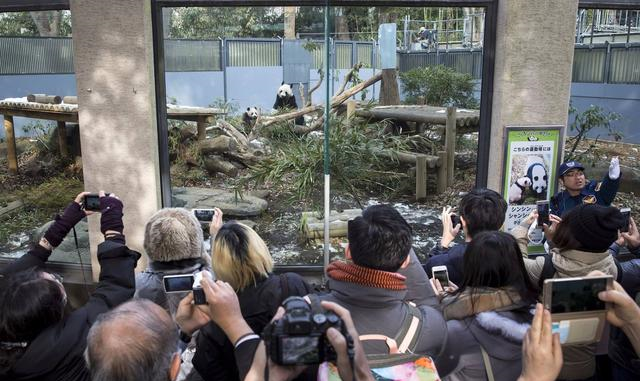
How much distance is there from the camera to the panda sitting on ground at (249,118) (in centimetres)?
530

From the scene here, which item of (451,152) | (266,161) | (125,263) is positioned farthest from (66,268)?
(451,152)

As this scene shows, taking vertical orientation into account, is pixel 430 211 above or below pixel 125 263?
below

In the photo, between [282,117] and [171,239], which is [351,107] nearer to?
[282,117]

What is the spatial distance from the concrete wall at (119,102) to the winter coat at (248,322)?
2458 millimetres

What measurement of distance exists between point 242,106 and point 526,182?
8.31 feet

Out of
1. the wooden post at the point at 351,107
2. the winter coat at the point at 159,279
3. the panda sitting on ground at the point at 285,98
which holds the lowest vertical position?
the winter coat at the point at 159,279

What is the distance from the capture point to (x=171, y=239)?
2.58 meters

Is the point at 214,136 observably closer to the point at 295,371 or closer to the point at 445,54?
the point at 445,54

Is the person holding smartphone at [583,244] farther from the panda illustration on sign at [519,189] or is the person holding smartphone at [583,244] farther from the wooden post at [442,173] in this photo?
the wooden post at [442,173]

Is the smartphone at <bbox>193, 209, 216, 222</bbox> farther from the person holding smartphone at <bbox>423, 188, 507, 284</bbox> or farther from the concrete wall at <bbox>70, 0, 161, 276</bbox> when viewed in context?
the concrete wall at <bbox>70, 0, 161, 276</bbox>

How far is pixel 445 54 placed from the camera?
542 centimetres

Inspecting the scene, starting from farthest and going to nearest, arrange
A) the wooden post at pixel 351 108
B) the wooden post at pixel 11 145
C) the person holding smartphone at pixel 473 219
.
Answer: the wooden post at pixel 351 108, the wooden post at pixel 11 145, the person holding smartphone at pixel 473 219

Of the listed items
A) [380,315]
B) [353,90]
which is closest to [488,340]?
[380,315]

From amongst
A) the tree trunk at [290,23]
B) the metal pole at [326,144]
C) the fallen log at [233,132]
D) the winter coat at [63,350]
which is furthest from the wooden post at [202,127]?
the winter coat at [63,350]
